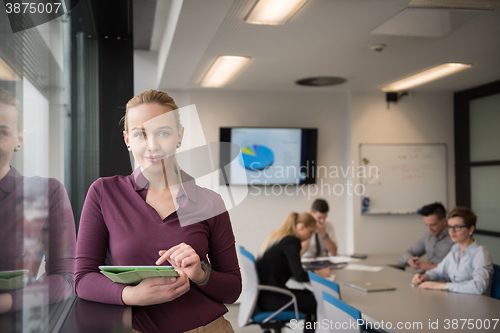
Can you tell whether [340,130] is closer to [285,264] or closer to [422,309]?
[285,264]

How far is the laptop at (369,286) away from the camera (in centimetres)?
286

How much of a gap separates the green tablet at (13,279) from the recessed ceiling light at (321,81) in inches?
158

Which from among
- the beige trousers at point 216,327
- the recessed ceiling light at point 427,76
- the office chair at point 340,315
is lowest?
the office chair at point 340,315

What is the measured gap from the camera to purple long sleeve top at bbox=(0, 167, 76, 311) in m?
0.67

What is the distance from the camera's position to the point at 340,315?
209cm

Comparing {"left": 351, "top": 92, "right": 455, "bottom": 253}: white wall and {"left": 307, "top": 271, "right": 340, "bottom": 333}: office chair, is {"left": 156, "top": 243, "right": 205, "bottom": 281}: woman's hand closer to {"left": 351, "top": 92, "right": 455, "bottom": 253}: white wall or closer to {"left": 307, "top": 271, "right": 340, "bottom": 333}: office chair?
{"left": 307, "top": 271, "right": 340, "bottom": 333}: office chair

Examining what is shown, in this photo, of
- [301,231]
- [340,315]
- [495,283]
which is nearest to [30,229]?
[340,315]

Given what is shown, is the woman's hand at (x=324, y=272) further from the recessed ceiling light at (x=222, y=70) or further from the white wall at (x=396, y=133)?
the recessed ceiling light at (x=222, y=70)

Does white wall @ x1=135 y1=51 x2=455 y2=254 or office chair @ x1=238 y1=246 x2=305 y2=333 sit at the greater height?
white wall @ x1=135 y1=51 x2=455 y2=254

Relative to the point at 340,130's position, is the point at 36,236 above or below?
below

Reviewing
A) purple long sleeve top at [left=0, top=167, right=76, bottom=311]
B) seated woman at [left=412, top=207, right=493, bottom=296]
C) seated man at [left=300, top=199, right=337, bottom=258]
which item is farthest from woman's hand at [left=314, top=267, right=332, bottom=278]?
purple long sleeve top at [left=0, top=167, right=76, bottom=311]

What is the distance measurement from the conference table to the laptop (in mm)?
36

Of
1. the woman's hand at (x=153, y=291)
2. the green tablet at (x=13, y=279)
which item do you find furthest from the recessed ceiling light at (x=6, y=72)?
the woman's hand at (x=153, y=291)

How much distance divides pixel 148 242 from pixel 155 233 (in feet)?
0.09
